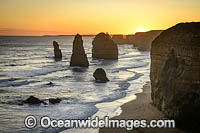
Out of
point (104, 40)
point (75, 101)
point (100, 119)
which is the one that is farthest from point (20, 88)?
point (104, 40)

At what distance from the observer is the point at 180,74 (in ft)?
64.4

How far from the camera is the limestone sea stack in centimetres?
1834

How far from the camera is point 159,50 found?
23609 mm

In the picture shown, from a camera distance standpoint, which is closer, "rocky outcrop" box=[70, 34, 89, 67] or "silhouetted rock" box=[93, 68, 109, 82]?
"silhouetted rock" box=[93, 68, 109, 82]

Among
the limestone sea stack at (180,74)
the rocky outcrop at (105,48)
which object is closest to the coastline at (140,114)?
the limestone sea stack at (180,74)

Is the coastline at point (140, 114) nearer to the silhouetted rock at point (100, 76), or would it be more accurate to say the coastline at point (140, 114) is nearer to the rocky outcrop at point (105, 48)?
the silhouetted rock at point (100, 76)

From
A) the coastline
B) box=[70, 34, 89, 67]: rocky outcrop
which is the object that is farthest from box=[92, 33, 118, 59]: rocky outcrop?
the coastline

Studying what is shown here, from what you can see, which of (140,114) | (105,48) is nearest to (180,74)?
(140,114)

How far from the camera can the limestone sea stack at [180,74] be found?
18.3 m

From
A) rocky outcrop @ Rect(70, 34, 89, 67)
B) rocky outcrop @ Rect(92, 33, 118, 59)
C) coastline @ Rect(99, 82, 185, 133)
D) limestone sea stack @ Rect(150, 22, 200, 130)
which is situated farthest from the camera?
rocky outcrop @ Rect(92, 33, 118, 59)

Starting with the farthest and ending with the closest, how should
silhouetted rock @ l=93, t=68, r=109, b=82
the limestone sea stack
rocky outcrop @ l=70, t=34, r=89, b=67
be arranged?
rocky outcrop @ l=70, t=34, r=89, b=67 → silhouetted rock @ l=93, t=68, r=109, b=82 → the limestone sea stack

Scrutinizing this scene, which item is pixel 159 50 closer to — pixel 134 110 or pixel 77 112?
pixel 134 110

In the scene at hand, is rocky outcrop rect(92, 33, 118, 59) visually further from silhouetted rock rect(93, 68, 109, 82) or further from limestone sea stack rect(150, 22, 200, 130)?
limestone sea stack rect(150, 22, 200, 130)

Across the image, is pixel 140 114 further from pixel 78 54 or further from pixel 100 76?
pixel 78 54
